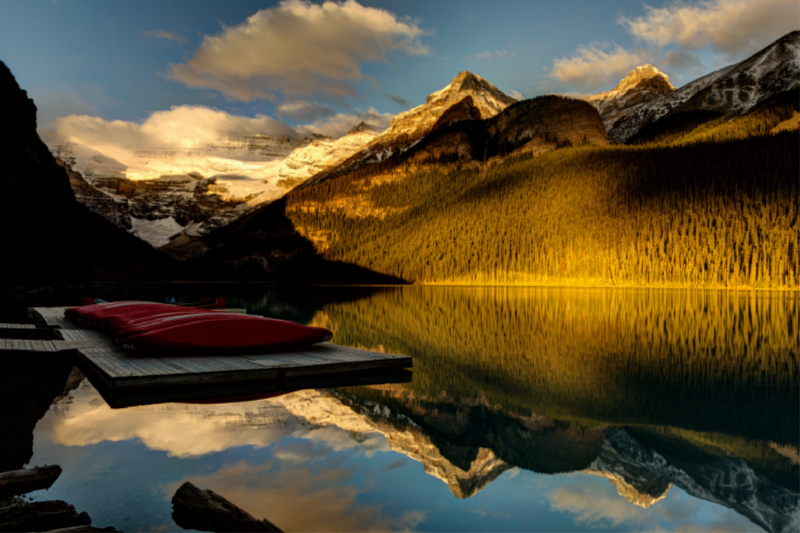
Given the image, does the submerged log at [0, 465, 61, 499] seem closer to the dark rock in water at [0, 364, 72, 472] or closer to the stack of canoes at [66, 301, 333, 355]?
the dark rock in water at [0, 364, 72, 472]

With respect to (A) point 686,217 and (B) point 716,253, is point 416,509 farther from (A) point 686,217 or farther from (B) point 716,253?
(A) point 686,217

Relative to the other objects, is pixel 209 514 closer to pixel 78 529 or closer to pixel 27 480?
pixel 78 529

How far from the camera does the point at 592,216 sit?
11831cm

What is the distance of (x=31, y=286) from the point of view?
75688mm

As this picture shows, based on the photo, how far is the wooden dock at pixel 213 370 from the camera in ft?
36.5

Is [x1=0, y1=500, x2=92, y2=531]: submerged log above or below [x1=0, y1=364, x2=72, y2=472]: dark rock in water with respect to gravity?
above

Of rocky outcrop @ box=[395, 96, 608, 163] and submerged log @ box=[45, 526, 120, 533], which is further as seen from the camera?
rocky outcrop @ box=[395, 96, 608, 163]

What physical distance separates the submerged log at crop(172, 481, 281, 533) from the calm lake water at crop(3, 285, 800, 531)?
16cm

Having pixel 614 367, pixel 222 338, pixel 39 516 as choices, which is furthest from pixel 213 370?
pixel 614 367

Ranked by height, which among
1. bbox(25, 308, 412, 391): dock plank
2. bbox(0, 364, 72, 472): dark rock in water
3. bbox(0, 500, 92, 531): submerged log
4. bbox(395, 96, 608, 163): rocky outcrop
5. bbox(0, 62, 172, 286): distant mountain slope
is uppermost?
bbox(395, 96, 608, 163): rocky outcrop

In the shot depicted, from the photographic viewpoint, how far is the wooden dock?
11.1m

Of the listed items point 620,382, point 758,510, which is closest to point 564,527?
point 758,510

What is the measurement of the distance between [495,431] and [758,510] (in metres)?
3.63

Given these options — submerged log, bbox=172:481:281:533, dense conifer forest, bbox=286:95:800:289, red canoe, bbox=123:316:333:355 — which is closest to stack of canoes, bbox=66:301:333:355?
red canoe, bbox=123:316:333:355
